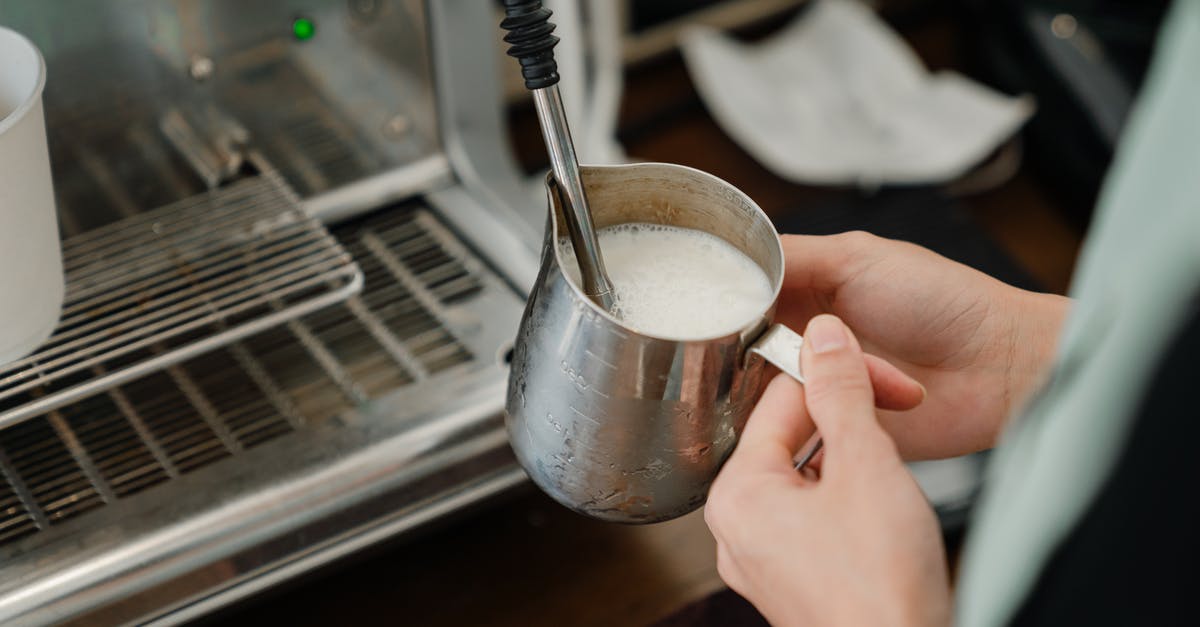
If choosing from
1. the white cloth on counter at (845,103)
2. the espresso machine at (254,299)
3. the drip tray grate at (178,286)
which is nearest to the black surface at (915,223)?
the white cloth on counter at (845,103)

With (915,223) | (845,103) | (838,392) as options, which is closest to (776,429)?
(838,392)

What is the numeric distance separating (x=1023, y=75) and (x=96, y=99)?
0.92 m

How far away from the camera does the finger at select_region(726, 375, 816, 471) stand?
43 cm

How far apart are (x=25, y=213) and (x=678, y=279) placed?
0.27m

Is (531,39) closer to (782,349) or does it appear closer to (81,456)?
(782,349)

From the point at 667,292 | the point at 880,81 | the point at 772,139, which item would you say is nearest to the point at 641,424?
the point at 667,292

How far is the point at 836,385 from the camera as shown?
16.8 inches

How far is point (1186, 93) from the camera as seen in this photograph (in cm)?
26

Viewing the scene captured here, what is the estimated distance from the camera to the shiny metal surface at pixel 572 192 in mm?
443

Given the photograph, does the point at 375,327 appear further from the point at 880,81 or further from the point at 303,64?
the point at 880,81

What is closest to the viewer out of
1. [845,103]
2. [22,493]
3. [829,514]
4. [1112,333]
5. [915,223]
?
[1112,333]

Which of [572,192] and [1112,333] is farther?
[572,192]

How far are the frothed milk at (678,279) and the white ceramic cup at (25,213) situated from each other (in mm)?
221

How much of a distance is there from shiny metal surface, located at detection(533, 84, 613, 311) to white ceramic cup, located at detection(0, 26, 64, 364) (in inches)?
8.2
